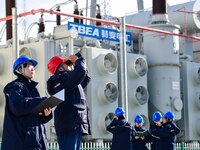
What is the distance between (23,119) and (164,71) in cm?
1276

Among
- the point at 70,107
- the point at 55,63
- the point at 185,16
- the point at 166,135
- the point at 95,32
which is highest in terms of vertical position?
Answer: the point at 185,16

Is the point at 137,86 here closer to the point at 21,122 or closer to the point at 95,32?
the point at 95,32

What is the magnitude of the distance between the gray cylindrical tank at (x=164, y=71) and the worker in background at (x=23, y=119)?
40.7 feet

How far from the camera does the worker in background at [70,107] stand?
22.8 ft

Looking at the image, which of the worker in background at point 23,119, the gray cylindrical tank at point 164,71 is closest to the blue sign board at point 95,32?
the gray cylindrical tank at point 164,71

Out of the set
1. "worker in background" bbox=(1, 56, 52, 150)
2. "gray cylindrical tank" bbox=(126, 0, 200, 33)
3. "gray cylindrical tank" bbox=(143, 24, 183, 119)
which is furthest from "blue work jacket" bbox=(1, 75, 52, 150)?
"gray cylindrical tank" bbox=(126, 0, 200, 33)

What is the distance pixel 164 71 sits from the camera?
59.7 feet

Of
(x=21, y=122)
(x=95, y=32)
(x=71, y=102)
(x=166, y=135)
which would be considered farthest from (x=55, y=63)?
(x=95, y=32)

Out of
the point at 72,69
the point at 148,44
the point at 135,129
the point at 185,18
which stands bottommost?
the point at 135,129

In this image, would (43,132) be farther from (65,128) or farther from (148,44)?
(148,44)

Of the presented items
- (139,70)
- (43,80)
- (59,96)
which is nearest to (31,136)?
(59,96)

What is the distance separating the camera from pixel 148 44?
1850cm

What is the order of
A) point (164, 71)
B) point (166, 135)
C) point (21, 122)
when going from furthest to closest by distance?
point (164, 71), point (166, 135), point (21, 122)

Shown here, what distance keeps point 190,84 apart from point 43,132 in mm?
13771
